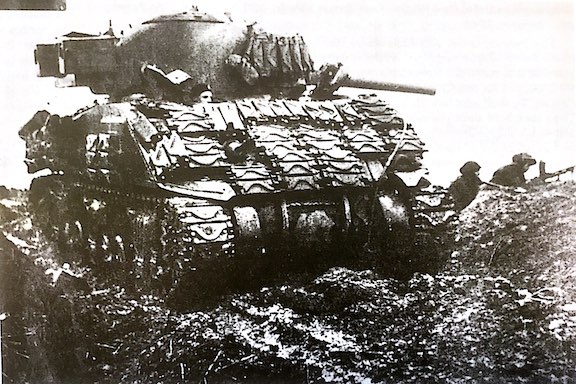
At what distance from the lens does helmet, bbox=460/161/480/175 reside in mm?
3084

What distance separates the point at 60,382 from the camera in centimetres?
291

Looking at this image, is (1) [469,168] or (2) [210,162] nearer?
(2) [210,162]

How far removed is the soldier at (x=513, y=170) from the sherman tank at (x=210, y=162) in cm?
35

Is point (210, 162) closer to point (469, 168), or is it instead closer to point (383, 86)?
point (383, 86)

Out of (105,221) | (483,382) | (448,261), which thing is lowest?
(483,382)

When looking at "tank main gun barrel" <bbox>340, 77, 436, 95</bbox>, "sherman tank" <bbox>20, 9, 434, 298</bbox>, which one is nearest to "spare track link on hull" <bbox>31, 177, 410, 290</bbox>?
"sherman tank" <bbox>20, 9, 434, 298</bbox>

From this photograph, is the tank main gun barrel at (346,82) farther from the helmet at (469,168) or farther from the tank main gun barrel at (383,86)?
the helmet at (469,168)

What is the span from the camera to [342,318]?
2.98 meters

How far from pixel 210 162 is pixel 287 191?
13.2 inches

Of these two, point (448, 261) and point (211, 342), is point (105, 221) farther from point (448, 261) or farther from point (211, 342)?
point (448, 261)

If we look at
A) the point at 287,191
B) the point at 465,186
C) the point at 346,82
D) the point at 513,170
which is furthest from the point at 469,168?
the point at 287,191

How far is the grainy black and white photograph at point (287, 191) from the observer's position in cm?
289

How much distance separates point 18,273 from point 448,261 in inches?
70.1

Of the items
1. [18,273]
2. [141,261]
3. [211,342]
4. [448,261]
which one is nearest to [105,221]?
[141,261]
